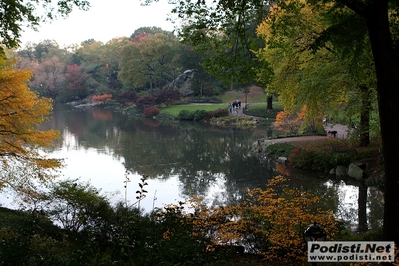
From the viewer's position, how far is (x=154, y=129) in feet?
99.8

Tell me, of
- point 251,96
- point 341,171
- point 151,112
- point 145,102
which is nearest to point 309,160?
point 341,171

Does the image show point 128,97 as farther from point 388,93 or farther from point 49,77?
point 388,93

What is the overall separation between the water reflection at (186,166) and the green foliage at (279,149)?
77 cm

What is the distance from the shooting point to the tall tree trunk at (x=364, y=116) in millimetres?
12062

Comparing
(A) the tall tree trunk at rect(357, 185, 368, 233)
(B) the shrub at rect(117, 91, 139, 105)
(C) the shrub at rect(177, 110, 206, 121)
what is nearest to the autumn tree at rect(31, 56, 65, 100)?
(B) the shrub at rect(117, 91, 139, 105)

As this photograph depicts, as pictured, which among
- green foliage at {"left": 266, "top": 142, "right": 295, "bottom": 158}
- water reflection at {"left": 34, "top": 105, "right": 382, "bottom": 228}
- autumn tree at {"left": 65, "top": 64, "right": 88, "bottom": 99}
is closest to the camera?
water reflection at {"left": 34, "top": 105, "right": 382, "bottom": 228}

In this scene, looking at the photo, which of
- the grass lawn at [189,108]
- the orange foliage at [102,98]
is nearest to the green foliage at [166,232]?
the grass lawn at [189,108]

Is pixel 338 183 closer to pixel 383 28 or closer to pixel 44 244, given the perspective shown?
pixel 383 28

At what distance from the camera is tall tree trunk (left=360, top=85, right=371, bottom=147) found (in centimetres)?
1206

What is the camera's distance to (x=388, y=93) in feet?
13.5

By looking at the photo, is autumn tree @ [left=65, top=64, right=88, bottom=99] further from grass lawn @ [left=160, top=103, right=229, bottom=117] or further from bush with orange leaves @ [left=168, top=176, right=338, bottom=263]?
bush with orange leaves @ [left=168, top=176, right=338, bottom=263]

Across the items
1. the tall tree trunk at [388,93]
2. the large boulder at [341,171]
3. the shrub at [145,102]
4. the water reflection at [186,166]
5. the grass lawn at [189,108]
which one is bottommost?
the water reflection at [186,166]

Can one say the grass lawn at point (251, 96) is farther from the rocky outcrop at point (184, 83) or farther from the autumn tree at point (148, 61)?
the autumn tree at point (148, 61)

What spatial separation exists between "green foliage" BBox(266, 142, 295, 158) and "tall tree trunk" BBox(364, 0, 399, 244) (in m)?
12.4
